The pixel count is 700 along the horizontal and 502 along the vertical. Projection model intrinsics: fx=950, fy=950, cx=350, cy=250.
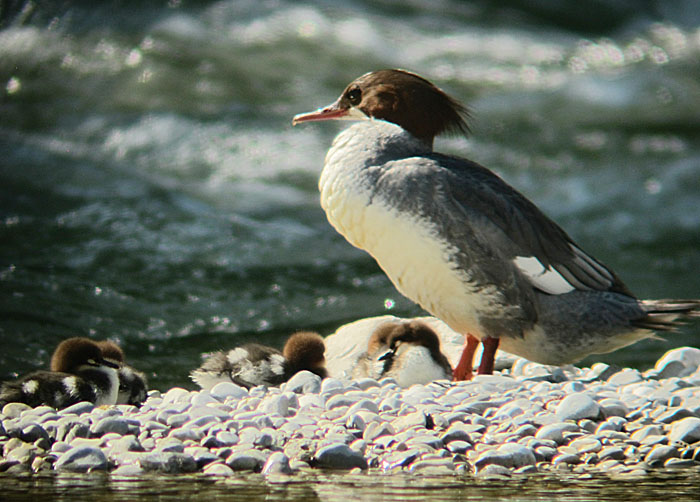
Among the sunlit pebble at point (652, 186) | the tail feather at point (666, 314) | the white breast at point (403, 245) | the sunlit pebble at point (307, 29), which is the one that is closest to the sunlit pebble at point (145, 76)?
the sunlit pebble at point (307, 29)

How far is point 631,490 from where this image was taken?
3.29 m

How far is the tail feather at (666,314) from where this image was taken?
16.3ft

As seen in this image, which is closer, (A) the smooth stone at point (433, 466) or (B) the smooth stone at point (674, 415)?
(A) the smooth stone at point (433, 466)

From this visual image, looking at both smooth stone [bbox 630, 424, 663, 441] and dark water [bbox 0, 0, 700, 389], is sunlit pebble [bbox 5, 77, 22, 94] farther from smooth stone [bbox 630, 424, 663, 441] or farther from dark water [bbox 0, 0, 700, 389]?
smooth stone [bbox 630, 424, 663, 441]

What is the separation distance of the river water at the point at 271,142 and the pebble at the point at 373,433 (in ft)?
11.4

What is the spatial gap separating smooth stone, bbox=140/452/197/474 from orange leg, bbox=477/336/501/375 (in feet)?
6.57

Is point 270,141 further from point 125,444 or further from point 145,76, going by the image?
point 125,444

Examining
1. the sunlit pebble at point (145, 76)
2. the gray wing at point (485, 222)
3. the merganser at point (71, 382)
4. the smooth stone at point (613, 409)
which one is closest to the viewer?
the smooth stone at point (613, 409)

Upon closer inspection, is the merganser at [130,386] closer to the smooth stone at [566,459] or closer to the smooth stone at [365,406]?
the smooth stone at [365,406]

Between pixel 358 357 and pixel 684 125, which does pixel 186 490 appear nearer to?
pixel 358 357

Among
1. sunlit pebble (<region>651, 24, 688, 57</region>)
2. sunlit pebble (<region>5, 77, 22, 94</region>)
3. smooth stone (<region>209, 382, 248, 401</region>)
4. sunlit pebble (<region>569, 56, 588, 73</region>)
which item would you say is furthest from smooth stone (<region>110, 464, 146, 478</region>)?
sunlit pebble (<region>651, 24, 688, 57</region>)

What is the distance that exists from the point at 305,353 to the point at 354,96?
4.87 ft

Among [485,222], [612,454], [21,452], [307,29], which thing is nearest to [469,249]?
[485,222]

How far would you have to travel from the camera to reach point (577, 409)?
164 inches
